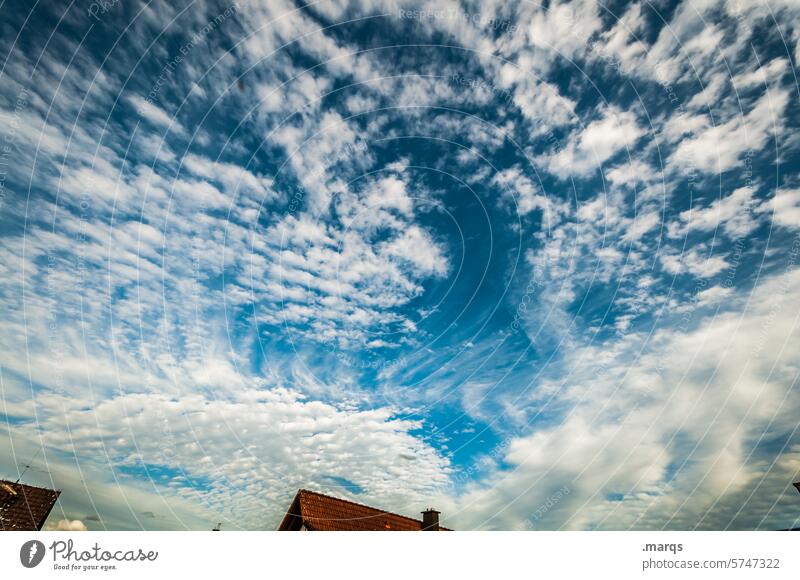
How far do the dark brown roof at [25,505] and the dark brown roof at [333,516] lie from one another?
722 inches

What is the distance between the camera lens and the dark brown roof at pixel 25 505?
98.0ft

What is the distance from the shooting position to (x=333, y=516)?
26750 millimetres

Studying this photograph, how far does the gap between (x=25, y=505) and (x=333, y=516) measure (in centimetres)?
2838

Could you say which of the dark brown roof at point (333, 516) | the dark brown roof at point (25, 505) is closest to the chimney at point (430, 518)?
the dark brown roof at point (333, 516)

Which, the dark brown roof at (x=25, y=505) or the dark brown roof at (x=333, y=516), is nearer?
the dark brown roof at (x=333, y=516)

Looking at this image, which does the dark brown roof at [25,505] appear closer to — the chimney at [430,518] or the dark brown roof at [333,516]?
the dark brown roof at [333,516]

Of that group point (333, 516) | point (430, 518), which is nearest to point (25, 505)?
point (333, 516)
